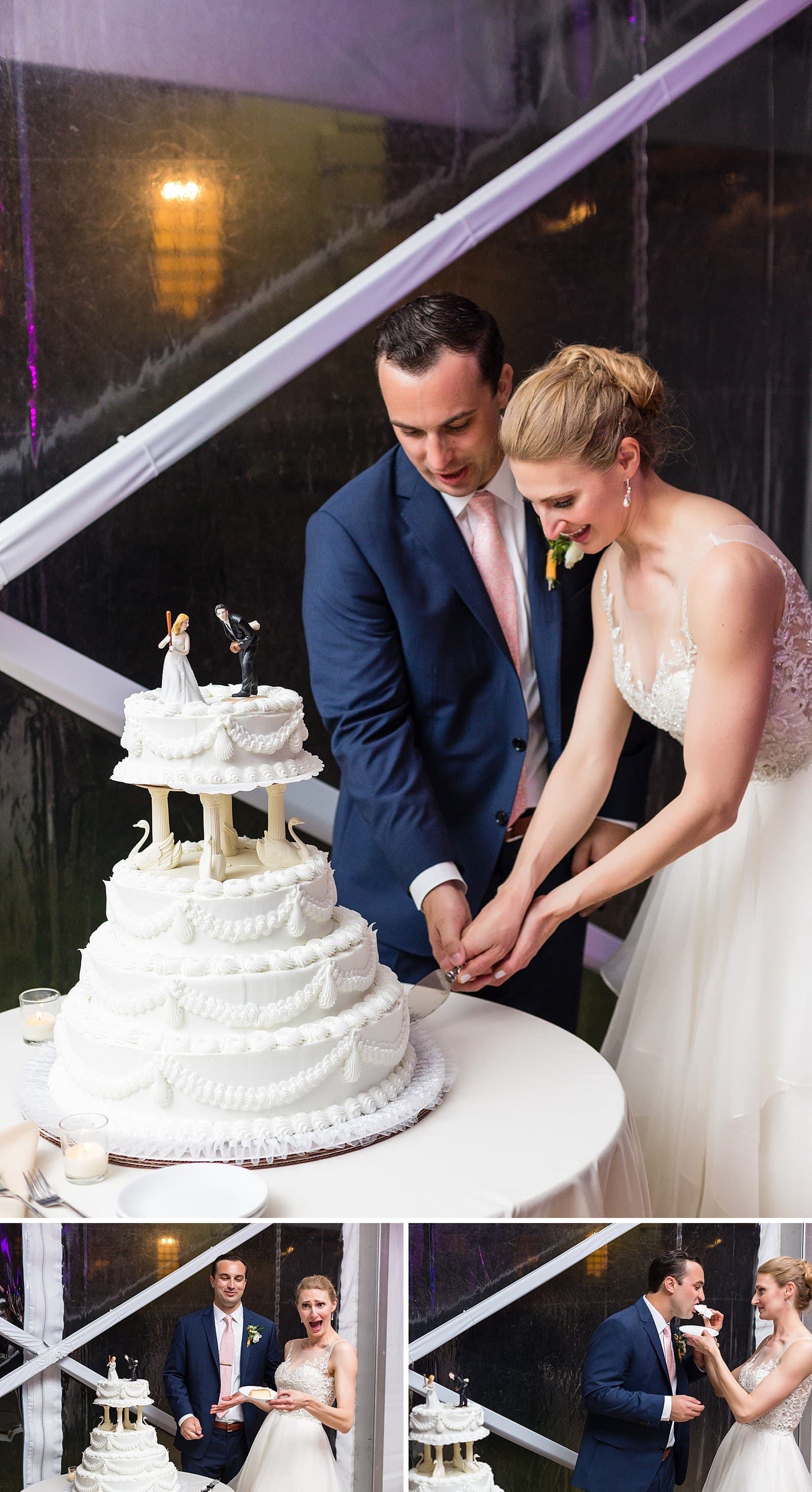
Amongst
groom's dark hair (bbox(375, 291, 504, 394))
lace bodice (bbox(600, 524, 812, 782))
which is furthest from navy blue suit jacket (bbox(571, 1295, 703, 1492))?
groom's dark hair (bbox(375, 291, 504, 394))

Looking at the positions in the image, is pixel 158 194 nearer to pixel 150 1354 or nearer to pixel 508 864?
pixel 508 864

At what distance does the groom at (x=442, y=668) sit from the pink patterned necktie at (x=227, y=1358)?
1325 millimetres

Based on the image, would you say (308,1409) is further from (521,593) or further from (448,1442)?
(521,593)

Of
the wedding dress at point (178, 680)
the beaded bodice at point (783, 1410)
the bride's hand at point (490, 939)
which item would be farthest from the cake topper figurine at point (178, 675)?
the beaded bodice at point (783, 1410)

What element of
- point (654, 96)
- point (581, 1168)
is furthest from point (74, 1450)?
point (654, 96)

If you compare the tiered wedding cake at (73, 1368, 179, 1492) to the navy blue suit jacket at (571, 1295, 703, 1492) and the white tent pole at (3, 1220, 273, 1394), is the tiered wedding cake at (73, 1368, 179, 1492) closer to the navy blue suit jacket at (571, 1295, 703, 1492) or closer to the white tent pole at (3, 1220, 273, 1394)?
the white tent pole at (3, 1220, 273, 1394)

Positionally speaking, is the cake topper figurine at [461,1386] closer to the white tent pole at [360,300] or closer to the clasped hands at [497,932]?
the clasped hands at [497,932]

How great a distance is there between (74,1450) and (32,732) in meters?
2.65

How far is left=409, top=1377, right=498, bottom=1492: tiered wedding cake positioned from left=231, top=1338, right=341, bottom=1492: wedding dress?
10 centimetres

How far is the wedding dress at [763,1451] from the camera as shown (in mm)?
1464

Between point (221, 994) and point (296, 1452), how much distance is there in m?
0.69

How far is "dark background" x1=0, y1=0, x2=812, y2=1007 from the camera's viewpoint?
3.65 meters

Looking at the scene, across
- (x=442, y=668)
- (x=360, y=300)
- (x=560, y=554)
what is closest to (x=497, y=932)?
(x=442, y=668)

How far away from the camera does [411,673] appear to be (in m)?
2.98
